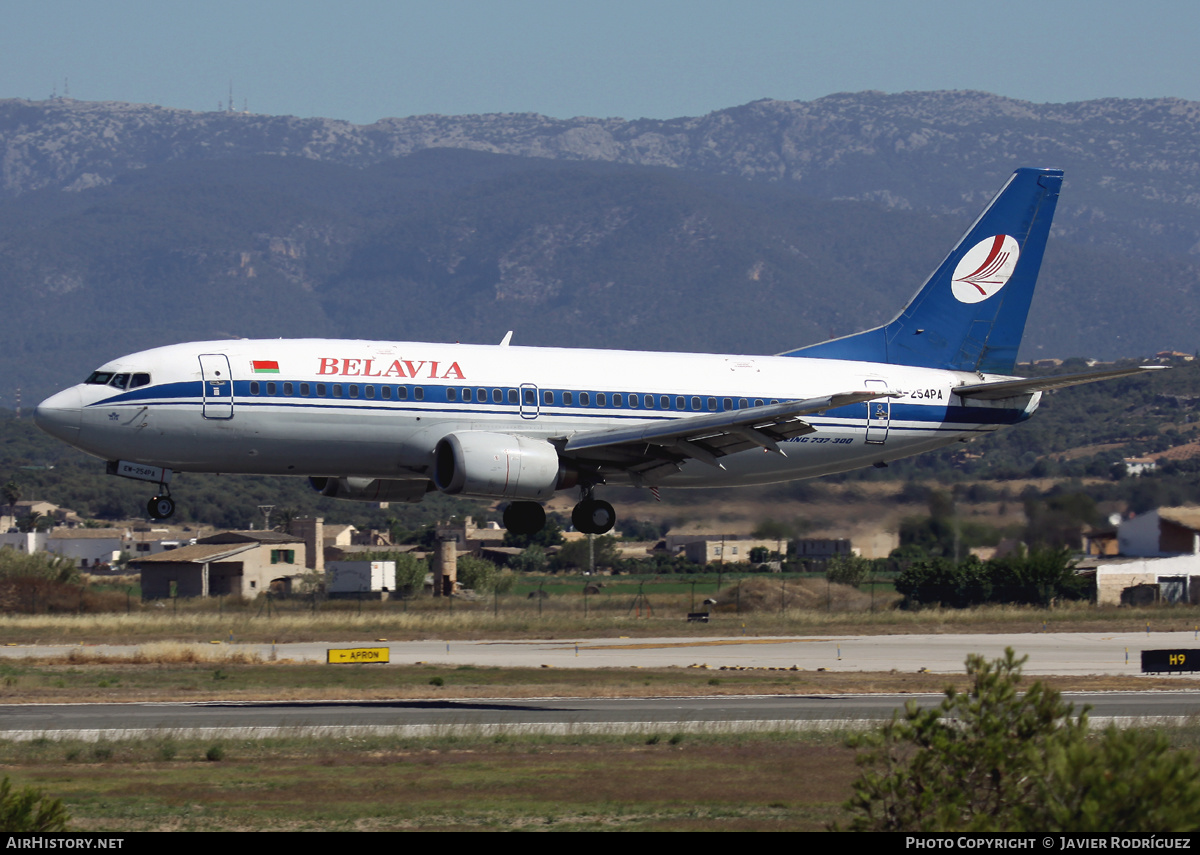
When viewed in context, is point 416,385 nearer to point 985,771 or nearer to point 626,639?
point 985,771

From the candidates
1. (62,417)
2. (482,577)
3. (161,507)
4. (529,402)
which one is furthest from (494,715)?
(482,577)

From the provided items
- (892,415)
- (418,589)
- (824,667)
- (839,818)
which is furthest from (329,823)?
(418,589)

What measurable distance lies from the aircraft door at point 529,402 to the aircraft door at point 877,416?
10.1 metres

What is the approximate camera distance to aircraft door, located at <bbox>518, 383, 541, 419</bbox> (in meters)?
38.0

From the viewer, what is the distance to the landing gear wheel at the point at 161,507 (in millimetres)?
35188

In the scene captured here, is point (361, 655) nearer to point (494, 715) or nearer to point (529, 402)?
point (494, 715)

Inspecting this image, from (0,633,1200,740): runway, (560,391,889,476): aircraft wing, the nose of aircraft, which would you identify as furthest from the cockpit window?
(560,391,889,476): aircraft wing

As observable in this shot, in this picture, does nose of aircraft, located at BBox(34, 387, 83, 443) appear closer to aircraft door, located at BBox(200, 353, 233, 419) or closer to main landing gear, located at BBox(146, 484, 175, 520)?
main landing gear, located at BBox(146, 484, 175, 520)

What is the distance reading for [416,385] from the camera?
37031mm

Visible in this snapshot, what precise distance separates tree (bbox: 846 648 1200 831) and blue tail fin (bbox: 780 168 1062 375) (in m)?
29.0

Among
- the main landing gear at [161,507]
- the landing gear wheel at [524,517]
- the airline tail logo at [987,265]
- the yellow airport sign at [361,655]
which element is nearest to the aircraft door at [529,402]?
the landing gear wheel at [524,517]

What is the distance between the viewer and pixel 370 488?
133ft
